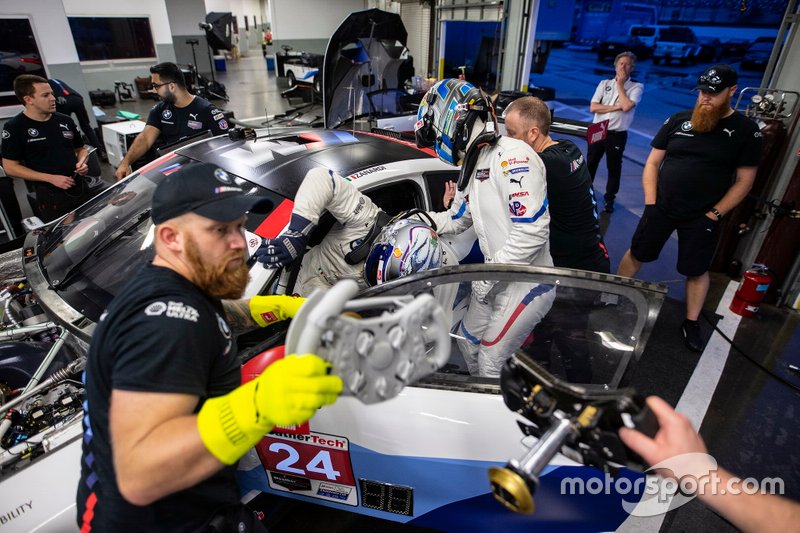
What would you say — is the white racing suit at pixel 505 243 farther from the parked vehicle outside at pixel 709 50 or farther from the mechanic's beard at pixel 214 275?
the parked vehicle outside at pixel 709 50

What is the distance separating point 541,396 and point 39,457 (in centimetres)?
164

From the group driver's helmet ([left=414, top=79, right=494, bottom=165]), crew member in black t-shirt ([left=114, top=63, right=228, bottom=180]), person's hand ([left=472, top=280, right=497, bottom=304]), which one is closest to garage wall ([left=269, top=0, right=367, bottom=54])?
crew member in black t-shirt ([left=114, top=63, right=228, bottom=180])

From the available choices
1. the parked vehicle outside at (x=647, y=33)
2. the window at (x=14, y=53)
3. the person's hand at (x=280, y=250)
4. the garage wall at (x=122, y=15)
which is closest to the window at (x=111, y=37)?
the garage wall at (x=122, y=15)

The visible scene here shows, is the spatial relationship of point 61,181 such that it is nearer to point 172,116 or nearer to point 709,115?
point 172,116

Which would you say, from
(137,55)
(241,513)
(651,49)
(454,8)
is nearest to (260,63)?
(137,55)

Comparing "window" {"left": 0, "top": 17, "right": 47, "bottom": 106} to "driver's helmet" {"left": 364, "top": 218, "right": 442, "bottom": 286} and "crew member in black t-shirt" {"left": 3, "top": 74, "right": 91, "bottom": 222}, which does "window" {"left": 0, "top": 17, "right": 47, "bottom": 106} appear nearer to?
"crew member in black t-shirt" {"left": 3, "top": 74, "right": 91, "bottom": 222}

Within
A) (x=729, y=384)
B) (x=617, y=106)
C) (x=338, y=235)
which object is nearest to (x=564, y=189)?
(x=338, y=235)

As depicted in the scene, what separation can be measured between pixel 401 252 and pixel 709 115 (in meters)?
→ 2.49

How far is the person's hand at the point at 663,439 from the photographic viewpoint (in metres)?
Answer: 1.01

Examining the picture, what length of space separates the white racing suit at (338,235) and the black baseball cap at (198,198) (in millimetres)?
1084

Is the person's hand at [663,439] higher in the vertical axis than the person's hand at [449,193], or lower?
higher

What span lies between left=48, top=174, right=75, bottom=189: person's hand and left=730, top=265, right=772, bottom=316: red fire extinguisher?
19.7 feet

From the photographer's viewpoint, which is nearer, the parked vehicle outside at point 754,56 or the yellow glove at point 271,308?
the yellow glove at point 271,308

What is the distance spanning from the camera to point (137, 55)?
14773 millimetres
